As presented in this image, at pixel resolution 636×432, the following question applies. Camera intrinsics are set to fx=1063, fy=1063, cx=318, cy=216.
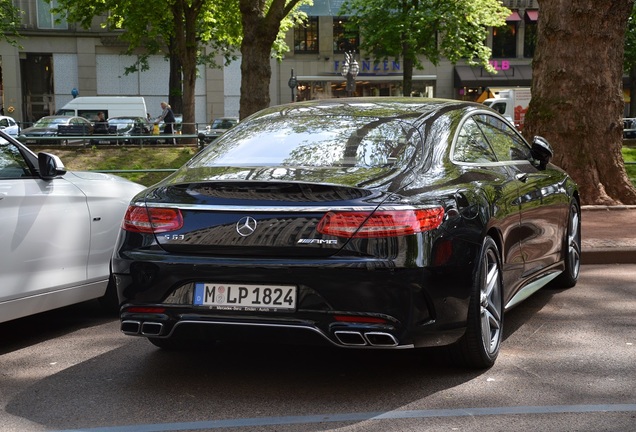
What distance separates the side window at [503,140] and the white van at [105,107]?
39.2m

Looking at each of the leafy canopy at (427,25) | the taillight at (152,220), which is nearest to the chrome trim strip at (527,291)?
the taillight at (152,220)

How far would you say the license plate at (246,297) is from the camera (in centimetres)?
502

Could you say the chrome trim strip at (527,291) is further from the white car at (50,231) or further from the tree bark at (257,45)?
the tree bark at (257,45)

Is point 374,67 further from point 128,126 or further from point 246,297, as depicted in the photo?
point 246,297

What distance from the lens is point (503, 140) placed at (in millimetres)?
6961

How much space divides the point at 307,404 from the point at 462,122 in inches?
81.4

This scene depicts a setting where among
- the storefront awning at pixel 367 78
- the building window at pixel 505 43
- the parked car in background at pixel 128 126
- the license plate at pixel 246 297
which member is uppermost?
the building window at pixel 505 43

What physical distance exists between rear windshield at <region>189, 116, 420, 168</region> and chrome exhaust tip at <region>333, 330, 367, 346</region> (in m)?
0.93

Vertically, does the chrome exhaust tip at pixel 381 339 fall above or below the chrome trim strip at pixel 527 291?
above

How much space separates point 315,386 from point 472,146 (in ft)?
5.82

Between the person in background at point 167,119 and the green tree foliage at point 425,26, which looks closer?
the person in background at point 167,119

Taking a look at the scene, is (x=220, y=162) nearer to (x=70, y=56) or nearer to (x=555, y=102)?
(x=555, y=102)

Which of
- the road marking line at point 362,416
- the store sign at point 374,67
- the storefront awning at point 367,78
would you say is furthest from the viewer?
the store sign at point 374,67

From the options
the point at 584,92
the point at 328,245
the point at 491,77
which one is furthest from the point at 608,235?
the point at 491,77
